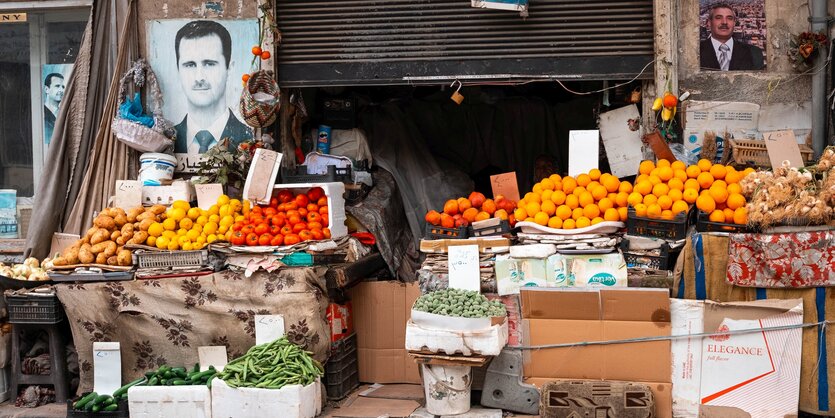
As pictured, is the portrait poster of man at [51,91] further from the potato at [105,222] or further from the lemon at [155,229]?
the lemon at [155,229]

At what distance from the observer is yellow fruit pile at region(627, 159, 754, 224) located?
6789 mm

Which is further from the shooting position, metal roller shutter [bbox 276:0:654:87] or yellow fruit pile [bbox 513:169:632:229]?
metal roller shutter [bbox 276:0:654:87]

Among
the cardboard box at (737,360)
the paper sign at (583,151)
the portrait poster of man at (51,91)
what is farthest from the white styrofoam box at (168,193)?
the cardboard box at (737,360)

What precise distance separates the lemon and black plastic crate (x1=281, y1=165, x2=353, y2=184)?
48.9 inches

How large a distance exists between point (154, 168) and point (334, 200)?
1.91 metres

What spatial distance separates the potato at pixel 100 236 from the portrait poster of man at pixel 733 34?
585 cm

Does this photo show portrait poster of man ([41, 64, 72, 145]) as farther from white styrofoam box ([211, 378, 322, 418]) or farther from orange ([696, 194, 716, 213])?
orange ([696, 194, 716, 213])

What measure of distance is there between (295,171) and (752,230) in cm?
457

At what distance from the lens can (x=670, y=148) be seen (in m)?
7.64

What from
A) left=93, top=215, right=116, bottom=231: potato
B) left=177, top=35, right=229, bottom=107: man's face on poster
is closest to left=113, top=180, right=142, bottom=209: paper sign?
left=93, top=215, right=116, bottom=231: potato

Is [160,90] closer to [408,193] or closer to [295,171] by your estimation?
[295,171]

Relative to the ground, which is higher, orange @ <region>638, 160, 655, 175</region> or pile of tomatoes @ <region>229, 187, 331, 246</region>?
orange @ <region>638, 160, 655, 175</region>

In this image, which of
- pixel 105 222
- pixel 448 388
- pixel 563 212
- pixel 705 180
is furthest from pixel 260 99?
pixel 705 180

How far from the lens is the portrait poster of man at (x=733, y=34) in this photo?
7.69 m
